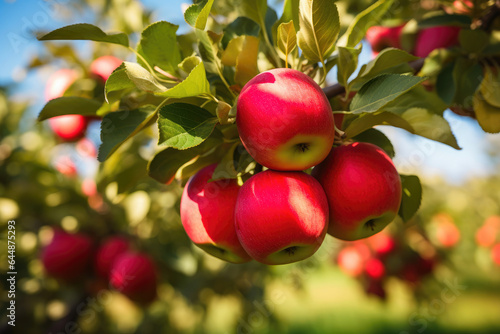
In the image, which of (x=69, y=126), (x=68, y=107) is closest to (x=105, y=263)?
(x=69, y=126)

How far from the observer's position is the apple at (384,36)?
1438mm

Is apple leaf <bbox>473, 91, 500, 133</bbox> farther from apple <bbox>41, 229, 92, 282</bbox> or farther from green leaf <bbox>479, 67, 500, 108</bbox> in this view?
apple <bbox>41, 229, 92, 282</bbox>

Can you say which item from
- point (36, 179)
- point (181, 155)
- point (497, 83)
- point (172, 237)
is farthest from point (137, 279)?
point (497, 83)

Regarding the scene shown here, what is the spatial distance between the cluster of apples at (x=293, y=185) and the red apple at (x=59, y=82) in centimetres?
120

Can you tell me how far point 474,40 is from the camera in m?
0.94

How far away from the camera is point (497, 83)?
3.08 ft

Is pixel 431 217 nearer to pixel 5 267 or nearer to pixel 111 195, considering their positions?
pixel 111 195

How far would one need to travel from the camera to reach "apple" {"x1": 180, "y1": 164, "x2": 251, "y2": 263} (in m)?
0.71

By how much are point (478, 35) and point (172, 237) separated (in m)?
1.54

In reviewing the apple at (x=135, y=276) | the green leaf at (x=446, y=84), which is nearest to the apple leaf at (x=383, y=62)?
the green leaf at (x=446, y=84)

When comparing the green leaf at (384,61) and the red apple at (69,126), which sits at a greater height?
the green leaf at (384,61)

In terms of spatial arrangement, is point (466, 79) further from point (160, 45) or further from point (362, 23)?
point (160, 45)

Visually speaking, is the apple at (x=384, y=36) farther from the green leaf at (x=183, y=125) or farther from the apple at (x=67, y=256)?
the apple at (x=67, y=256)

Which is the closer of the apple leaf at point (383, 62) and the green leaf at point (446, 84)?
the apple leaf at point (383, 62)
